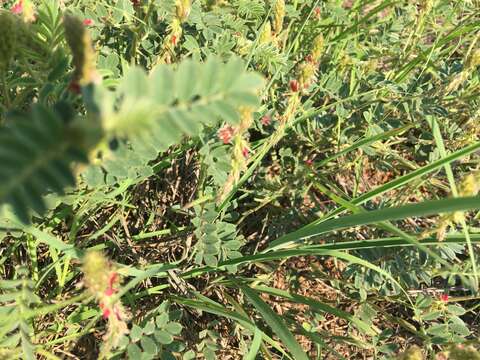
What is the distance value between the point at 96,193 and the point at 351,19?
155cm

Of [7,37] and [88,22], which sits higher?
[88,22]

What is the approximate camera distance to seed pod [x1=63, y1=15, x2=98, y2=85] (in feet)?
2.75

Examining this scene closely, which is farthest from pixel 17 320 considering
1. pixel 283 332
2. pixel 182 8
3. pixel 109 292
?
pixel 182 8

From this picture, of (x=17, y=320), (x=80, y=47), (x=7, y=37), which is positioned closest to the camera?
(x=80, y=47)

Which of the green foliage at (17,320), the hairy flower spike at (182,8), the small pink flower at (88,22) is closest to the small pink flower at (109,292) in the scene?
the green foliage at (17,320)

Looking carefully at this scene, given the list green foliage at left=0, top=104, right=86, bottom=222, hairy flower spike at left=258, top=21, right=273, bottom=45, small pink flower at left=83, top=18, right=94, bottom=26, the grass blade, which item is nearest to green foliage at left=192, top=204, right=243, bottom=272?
the grass blade

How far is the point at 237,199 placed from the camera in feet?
5.95

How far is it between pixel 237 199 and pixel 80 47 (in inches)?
40.9

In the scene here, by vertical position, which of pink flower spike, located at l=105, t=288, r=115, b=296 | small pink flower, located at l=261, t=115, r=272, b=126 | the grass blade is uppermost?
small pink flower, located at l=261, t=115, r=272, b=126

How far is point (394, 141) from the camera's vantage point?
2.17 metres

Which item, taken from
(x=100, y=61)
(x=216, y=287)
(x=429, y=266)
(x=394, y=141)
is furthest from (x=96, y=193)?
(x=394, y=141)

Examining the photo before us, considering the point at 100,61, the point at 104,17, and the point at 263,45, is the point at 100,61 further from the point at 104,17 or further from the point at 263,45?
the point at 263,45

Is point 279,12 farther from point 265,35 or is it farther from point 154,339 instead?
point 154,339

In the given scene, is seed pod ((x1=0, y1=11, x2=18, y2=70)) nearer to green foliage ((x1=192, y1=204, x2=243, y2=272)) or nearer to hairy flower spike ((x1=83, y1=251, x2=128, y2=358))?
hairy flower spike ((x1=83, y1=251, x2=128, y2=358))
